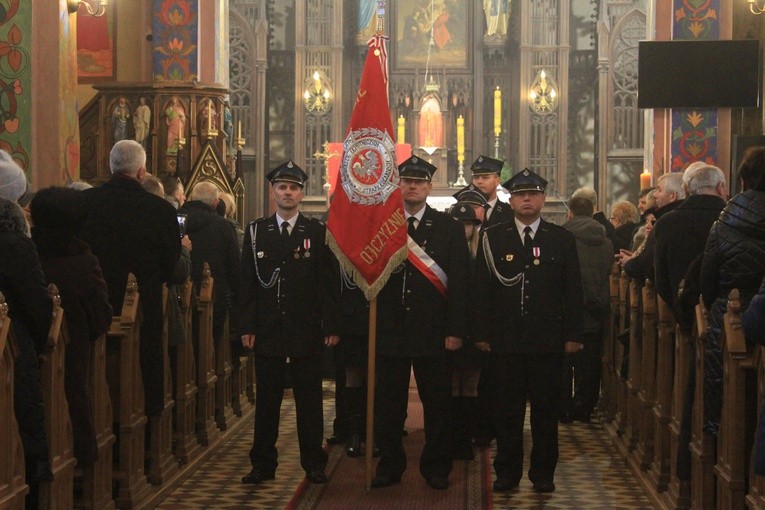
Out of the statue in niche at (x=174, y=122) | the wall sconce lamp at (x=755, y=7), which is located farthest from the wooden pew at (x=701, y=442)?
the statue in niche at (x=174, y=122)

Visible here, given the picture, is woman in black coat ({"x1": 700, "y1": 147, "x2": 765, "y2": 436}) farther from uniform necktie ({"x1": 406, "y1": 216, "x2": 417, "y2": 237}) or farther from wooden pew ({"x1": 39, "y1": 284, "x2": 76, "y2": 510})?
wooden pew ({"x1": 39, "y1": 284, "x2": 76, "y2": 510})

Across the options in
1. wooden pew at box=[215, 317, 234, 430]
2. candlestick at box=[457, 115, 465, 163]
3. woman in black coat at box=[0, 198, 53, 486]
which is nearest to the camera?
woman in black coat at box=[0, 198, 53, 486]

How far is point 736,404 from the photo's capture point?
17.5 feet

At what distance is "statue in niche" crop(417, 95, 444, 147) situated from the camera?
21703 mm

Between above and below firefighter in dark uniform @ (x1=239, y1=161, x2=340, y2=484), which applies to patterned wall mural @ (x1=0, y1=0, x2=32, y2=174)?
above

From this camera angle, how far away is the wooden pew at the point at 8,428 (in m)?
4.62

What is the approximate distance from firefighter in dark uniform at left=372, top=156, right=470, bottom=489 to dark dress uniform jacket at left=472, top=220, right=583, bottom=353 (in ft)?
0.43

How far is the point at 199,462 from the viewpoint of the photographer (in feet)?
26.1

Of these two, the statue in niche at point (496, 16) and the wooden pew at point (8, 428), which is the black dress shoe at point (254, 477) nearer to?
the wooden pew at point (8, 428)

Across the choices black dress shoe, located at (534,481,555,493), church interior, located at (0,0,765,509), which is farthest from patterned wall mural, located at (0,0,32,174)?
black dress shoe, located at (534,481,555,493)

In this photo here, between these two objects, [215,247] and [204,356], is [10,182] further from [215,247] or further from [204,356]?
[215,247]

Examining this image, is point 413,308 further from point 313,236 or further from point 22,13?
point 22,13

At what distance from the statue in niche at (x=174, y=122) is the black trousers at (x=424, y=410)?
6.38 m

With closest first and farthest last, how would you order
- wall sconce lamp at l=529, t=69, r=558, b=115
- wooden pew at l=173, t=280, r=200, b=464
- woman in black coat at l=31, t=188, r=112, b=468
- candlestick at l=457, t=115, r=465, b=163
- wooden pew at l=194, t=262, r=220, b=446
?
woman in black coat at l=31, t=188, r=112, b=468, wooden pew at l=173, t=280, r=200, b=464, wooden pew at l=194, t=262, r=220, b=446, candlestick at l=457, t=115, r=465, b=163, wall sconce lamp at l=529, t=69, r=558, b=115
